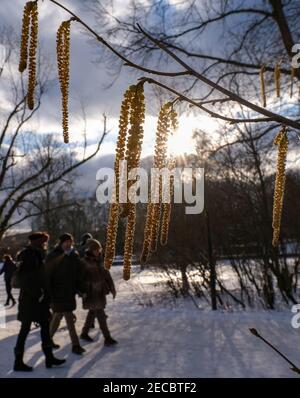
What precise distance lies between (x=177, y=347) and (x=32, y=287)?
103 inches

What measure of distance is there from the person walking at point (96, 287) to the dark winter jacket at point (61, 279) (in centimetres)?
34

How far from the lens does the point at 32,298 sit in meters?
6.27

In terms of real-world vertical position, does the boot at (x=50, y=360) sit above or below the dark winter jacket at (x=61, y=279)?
below

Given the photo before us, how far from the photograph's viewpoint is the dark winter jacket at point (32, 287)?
20.4 ft

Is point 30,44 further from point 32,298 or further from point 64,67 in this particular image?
point 32,298

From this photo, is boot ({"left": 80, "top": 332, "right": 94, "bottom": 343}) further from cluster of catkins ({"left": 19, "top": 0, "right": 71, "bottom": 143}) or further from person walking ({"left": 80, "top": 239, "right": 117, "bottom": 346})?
cluster of catkins ({"left": 19, "top": 0, "right": 71, "bottom": 143})

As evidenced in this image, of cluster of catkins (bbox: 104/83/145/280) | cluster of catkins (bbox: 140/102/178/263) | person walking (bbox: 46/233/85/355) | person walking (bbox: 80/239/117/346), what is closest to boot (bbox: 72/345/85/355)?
person walking (bbox: 46/233/85/355)

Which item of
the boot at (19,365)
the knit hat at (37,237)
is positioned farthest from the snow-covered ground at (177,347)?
the knit hat at (37,237)

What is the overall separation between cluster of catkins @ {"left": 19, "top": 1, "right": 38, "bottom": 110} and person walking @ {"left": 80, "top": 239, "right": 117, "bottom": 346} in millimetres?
6570

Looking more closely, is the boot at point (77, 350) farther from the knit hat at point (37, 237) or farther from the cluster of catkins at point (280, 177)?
the cluster of catkins at point (280, 177)

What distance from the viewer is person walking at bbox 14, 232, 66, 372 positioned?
244 inches

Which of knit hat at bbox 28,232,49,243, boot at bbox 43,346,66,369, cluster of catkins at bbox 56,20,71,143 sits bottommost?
boot at bbox 43,346,66,369

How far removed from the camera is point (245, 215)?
464 inches

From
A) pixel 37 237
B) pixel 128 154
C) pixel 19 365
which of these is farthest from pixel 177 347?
pixel 128 154
